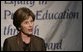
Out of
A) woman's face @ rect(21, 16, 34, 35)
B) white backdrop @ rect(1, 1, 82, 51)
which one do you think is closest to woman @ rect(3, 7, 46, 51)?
woman's face @ rect(21, 16, 34, 35)

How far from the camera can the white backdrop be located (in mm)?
4098

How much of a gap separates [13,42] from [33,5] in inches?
58.0

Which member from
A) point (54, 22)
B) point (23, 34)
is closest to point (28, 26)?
point (23, 34)

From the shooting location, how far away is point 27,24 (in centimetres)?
273

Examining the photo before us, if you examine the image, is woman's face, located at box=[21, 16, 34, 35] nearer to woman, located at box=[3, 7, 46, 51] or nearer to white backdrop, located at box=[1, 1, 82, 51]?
woman, located at box=[3, 7, 46, 51]

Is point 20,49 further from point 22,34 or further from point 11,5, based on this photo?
point 11,5

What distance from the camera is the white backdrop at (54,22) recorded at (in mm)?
4098

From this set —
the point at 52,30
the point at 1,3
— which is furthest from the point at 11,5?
the point at 52,30

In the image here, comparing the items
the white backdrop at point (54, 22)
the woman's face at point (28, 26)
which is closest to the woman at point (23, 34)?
the woman's face at point (28, 26)

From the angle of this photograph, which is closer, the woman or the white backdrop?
the woman

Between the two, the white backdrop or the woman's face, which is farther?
the white backdrop

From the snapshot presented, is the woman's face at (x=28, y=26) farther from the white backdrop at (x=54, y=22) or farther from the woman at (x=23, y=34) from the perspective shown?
the white backdrop at (x=54, y=22)

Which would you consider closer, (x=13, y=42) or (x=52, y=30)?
(x=13, y=42)

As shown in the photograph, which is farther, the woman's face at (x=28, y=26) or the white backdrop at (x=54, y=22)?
the white backdrop at (x=54, y=22)
